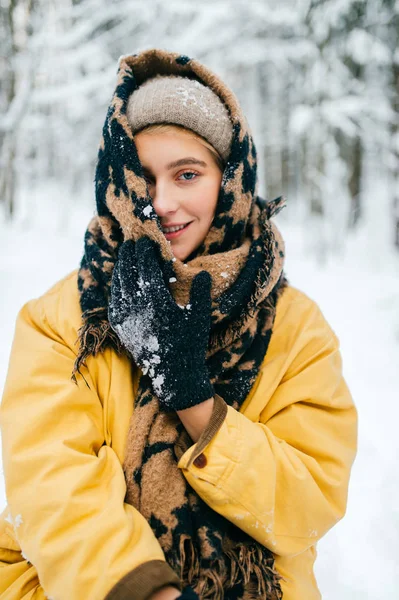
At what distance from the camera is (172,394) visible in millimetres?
1185

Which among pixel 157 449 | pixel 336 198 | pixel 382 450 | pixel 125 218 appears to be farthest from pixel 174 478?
pixel 336 198

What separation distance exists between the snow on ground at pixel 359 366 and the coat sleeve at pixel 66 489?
718 mm

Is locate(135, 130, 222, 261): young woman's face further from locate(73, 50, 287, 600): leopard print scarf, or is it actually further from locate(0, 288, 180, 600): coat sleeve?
locate(0, 288, 180, 600): coat sleeve

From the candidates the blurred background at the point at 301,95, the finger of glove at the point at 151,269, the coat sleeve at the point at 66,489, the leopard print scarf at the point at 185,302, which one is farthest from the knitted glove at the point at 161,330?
the blurred background at the point at 301,95

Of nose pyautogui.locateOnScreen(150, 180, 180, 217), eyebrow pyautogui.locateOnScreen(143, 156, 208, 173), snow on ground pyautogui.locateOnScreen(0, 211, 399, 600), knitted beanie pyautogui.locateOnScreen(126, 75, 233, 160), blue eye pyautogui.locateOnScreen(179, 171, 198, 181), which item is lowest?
snow on ground pyautogui.locateOnScreen(0, 211, 399, 600)

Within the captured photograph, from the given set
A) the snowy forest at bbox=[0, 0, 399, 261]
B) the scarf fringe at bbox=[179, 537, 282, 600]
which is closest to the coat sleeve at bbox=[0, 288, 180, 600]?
the scarf fringe at bbox=[179, 537, 282, 600]

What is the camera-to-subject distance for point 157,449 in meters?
1.26

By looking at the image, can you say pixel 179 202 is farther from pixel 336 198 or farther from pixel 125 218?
pixel 336 198

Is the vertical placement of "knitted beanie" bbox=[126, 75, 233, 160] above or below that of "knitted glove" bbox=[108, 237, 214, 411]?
above

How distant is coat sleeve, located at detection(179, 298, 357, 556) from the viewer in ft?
3.81

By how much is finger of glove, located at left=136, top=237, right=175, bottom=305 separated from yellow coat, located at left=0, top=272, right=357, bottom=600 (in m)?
0.32

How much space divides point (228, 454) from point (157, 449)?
0.24 m

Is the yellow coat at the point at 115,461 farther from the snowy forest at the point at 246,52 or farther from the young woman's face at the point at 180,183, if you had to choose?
the snowy forest at the point at 246,52

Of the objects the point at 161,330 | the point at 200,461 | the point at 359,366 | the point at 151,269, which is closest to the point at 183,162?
the point at 151,269
